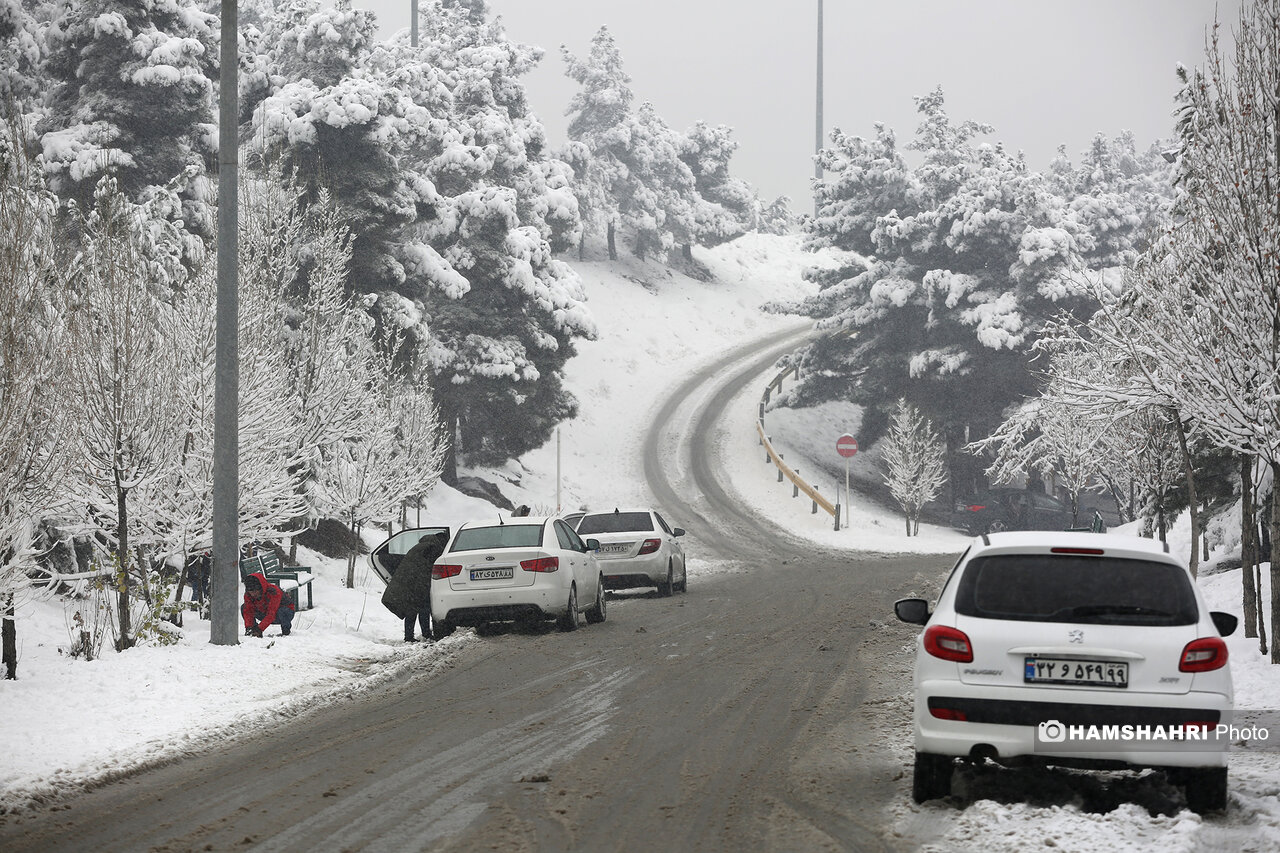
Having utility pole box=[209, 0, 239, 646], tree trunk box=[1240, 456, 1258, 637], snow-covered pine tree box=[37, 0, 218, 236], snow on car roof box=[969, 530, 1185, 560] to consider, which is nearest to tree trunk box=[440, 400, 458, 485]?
snow-covered pine tree box=[37, 0, 218, 236]

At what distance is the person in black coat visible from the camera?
663 inches

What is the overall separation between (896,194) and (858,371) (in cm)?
859

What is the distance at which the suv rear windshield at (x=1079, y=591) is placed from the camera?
23.1ft

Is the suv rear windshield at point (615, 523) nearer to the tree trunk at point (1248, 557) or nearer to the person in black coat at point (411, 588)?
the person in black coat at point (411, 588)

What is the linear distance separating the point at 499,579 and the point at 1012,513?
35.1 meters

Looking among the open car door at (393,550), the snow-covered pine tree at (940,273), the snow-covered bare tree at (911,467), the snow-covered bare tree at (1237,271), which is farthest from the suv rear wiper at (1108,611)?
the snow-covered pine tree at (940,273)

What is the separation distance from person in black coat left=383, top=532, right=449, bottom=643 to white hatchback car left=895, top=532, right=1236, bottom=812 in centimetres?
1042

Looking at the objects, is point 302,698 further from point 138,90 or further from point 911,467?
point 911,467

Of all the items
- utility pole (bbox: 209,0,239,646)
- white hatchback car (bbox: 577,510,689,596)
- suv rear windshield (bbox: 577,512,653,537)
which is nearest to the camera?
utility pole (bbox: 209,0,239,646)

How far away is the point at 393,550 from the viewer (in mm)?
18469

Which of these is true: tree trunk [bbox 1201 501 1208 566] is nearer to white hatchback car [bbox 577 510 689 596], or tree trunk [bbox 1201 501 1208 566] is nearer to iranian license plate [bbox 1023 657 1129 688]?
white hatchback car [bbox 577 510 689 596]

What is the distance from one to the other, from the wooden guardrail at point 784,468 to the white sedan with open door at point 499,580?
27.4m

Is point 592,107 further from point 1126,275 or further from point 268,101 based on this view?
point 1126,275

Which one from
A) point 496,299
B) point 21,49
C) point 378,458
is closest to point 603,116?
point 496,299
